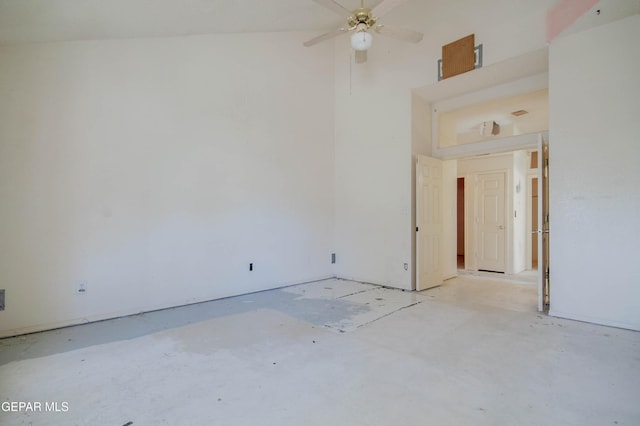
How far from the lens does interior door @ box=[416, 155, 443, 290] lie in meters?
4.75

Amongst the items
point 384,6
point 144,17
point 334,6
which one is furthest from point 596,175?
point 144,17

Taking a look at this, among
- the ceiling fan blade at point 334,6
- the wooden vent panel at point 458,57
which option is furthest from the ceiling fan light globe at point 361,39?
the wooden vent panel at point 458,57

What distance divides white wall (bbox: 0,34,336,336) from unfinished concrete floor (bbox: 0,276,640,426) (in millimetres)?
487

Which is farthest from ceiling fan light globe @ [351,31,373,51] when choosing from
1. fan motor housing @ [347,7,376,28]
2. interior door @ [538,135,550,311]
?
interior door @ [538,135,550,311]

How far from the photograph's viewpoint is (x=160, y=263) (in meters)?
3.81

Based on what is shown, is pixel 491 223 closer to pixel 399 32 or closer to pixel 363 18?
pixel 399 32

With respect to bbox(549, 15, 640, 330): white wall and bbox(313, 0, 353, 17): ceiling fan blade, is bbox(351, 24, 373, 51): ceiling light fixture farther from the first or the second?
bbox(549, 15, 640, 330): white wall

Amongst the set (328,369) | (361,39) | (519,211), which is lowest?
(328,369)

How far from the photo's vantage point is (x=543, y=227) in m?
3.72

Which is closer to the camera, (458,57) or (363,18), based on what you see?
(363,18)

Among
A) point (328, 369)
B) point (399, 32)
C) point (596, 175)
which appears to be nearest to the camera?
point (328, 369)

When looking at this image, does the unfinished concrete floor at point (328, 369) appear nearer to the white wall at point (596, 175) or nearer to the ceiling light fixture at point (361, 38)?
the white wall at point (596, 175)

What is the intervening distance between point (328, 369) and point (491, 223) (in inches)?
215

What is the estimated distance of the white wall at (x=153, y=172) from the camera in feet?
10.1
